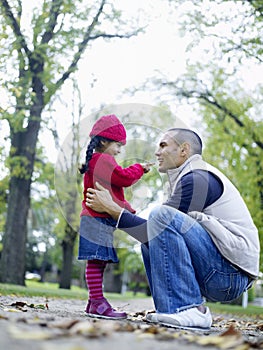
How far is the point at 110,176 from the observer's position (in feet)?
16.1

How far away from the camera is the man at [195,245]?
13.5 feet

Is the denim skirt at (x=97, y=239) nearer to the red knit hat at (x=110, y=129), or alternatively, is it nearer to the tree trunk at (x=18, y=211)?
the red knit hat at (x=110, y=129)

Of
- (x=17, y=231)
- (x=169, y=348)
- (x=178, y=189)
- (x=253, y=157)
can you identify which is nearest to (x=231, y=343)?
(x=169, y=348)

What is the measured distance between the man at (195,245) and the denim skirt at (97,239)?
7.7 inches

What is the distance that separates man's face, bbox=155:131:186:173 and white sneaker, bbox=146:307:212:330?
1.20 meters

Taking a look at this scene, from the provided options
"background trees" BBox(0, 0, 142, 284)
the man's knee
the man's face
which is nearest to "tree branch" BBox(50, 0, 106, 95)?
"background trees" BBox(0, 0, 142, 284)

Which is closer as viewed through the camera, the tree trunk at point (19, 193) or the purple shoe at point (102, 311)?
the purple shoe at point (102, 311)

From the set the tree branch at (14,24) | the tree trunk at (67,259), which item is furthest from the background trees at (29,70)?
the tree trunk at (67,259)

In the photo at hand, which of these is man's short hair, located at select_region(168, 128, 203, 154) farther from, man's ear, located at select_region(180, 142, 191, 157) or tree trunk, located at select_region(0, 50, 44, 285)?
tree trunk, located at select_region(0, 50, 44, 285)

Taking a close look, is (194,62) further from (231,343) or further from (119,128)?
(231,343)

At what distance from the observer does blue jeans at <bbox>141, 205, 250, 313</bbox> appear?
4129mm

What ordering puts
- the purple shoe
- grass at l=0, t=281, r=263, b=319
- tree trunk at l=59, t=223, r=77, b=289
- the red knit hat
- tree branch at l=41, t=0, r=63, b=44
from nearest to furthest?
the purple shoe < the red knit hat < grass at l=0, t=281, r=263, b=319 < tree branch at l=41, t=0, r=63, b=44 < tree trunk at l=59, t=223, r=77, b=289

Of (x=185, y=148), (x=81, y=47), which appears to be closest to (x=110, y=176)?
(x=185, y=148)

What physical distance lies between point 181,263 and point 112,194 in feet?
3.37
